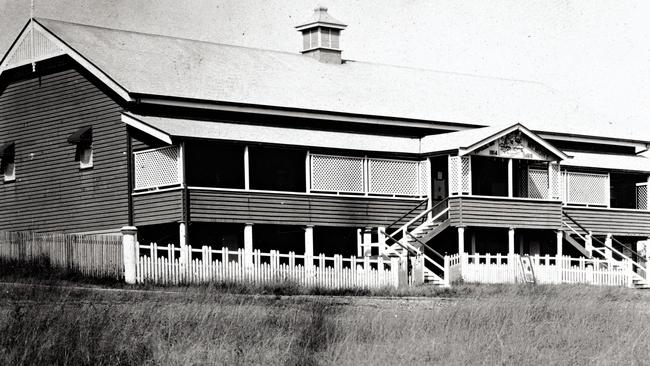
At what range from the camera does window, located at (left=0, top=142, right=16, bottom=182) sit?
4300 centimetres

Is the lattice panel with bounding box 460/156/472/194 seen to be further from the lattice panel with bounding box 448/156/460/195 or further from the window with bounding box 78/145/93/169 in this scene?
the window with bounding box 78/145/93/169

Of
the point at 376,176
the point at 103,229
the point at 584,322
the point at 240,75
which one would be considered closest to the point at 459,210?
the point at 376,176

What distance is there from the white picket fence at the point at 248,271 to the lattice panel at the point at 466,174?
240 inches

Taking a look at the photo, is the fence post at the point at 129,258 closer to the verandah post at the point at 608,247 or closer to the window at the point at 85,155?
the window at the point at 85,155

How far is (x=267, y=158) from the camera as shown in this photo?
4278 cm

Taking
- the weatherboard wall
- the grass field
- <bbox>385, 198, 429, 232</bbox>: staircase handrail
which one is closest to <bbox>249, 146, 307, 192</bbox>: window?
<bbox>385, 198, 429, 232</bbox>: staircase handrail

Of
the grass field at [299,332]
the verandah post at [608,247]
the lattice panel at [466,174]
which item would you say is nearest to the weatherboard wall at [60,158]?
the lattice panel at [466,174]

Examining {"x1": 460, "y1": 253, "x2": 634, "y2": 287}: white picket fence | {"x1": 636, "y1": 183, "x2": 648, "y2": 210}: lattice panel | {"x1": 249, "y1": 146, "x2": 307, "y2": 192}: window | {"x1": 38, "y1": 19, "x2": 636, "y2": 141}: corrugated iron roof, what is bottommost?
{"x1": 460, "y1": 253, "x2": 634, "y2": 287}: white picket fence

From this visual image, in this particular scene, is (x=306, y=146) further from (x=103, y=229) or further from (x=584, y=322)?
(x=584, y=322)

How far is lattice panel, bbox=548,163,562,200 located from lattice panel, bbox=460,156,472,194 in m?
3.70

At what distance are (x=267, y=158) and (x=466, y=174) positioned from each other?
22.2 ft

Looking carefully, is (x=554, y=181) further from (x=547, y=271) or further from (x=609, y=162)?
(x=547, y=271)

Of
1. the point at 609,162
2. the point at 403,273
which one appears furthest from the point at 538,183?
the point at 403,273

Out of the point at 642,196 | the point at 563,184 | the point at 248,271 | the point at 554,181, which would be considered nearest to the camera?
the point at 248,271
